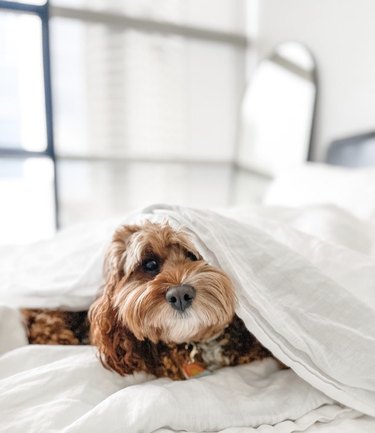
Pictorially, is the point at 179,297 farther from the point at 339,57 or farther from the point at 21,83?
the point at 21,83

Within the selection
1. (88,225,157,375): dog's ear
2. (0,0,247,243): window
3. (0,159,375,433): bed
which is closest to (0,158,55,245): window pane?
(0,0,247,243): window

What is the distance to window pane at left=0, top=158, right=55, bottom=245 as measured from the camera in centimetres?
337

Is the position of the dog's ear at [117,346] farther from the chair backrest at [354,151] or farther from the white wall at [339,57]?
the white wall at [339,57]

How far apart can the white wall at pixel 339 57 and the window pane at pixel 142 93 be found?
0.86m

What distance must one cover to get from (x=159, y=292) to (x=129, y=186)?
2620mm

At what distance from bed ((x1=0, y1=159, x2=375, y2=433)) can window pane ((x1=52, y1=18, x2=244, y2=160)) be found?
7.59 feet

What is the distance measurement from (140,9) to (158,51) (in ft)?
1.16

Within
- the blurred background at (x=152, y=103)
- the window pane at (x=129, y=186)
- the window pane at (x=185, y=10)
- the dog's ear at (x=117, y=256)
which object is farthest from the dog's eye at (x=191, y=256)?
the window pane at (x=185, y=10)

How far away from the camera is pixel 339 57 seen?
263 cm

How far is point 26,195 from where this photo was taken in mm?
3488

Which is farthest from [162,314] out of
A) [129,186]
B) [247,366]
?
[129,186]

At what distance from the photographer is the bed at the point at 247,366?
86 centimetres

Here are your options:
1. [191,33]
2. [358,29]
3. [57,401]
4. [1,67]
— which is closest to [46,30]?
[1,67]

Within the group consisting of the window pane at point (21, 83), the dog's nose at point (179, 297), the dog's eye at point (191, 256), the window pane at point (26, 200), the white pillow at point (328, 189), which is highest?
the window pane at point (21, 83)
